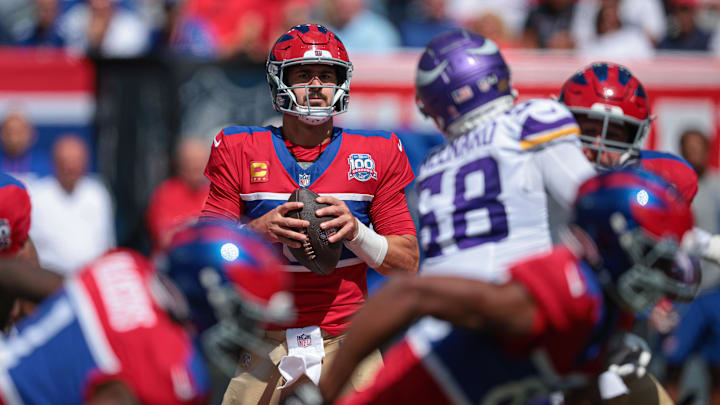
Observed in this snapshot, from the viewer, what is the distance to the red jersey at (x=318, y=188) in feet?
14.2

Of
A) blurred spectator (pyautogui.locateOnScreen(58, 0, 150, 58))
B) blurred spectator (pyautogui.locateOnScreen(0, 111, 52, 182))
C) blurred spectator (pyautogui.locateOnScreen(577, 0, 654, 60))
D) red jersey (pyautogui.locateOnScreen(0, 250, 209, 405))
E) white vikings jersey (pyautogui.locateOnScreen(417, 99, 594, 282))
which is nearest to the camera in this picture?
red jersey (pyautogui.locateOnScreen(0, 250, 209, 405))

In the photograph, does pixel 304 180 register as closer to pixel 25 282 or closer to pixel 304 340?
pixel 304 340

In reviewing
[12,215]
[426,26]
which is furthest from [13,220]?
[426,26]

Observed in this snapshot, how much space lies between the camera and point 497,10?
9.84 meters

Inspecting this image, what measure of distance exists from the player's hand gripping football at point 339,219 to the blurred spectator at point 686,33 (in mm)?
6107

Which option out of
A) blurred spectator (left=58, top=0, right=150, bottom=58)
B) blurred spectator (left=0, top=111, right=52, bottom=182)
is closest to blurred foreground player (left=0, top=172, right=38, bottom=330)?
blurred spectator (left=0, top=111, right=52, bottom=182)

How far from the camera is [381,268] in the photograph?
14.4ft

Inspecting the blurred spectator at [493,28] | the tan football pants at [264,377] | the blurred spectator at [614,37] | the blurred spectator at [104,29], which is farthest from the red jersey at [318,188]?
the blurred spectator at [614,37]

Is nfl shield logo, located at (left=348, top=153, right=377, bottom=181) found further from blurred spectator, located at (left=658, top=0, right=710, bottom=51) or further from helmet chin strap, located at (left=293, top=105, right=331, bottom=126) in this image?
blurred spectator, located at (left=658, top=0, right=710, bottom=51)

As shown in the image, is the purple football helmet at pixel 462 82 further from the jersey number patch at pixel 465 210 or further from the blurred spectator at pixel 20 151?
the blurred spectator at pixel 20 151

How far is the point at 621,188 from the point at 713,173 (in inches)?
216

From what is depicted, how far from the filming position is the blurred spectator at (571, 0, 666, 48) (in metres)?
9.27

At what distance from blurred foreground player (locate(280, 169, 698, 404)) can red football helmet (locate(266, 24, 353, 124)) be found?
1491 millimetres

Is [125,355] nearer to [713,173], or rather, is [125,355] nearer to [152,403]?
[152,403]
